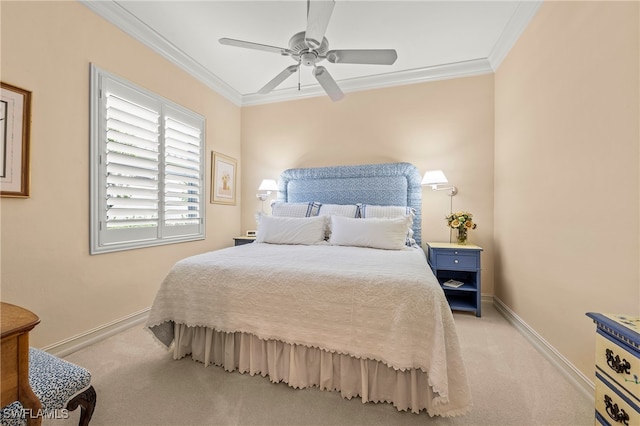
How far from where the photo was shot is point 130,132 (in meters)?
2.52

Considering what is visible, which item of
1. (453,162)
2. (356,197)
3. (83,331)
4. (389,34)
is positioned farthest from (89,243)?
(453,162)

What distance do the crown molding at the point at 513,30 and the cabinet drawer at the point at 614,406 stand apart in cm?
275

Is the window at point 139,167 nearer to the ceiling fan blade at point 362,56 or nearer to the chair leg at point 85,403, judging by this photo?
the chair leg at point 85,403

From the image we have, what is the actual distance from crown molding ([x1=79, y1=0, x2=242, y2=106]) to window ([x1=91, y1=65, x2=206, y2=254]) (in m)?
0.51

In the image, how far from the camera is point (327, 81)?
2537mm

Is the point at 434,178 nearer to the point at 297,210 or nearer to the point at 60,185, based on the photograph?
the point at 297,210

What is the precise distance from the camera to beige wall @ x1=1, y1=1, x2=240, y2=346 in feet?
5.94

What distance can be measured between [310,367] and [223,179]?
9.88 ft

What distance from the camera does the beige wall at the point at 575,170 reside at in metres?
1.39

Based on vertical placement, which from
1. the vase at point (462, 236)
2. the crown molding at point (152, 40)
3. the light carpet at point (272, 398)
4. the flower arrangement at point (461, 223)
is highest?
the crown molding at point (152, 40)

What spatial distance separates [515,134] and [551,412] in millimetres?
2328

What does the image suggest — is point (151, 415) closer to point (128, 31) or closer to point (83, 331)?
point (83, 331)

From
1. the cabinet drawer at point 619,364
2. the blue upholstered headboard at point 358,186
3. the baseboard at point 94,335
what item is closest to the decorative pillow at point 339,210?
the blue upholstered headboard at point 358,186

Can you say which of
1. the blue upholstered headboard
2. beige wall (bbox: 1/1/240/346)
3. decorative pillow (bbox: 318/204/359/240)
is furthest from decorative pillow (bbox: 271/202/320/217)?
beige wall (bbox: 1/1/240/346)
